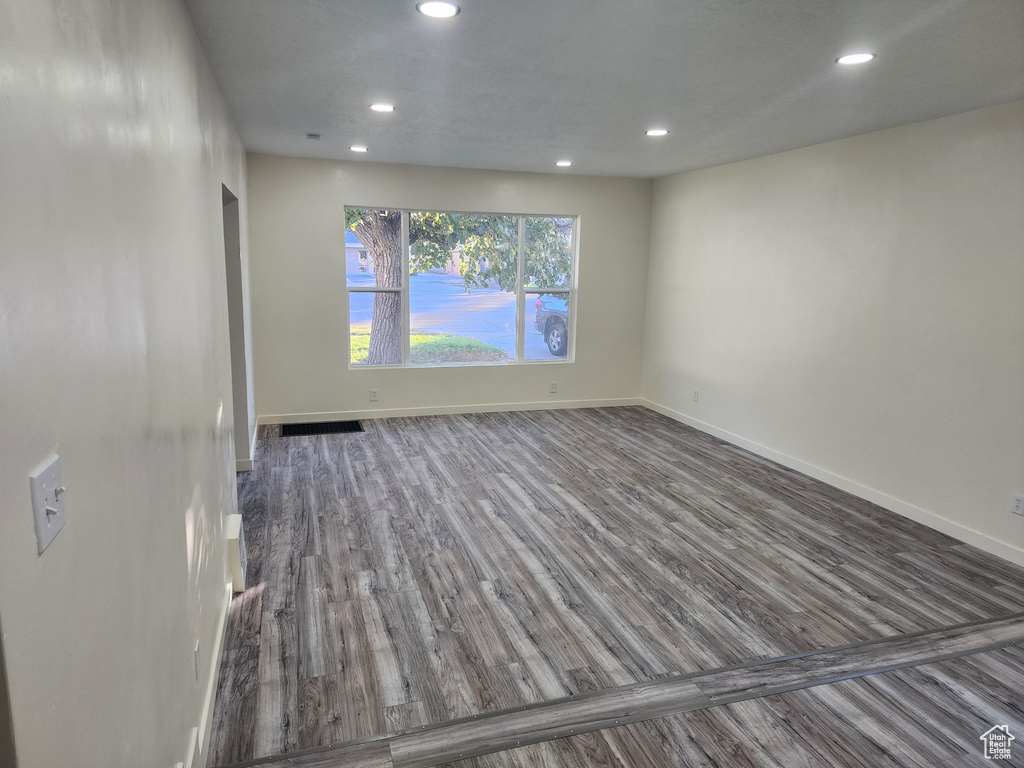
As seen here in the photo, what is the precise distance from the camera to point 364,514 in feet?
13.1

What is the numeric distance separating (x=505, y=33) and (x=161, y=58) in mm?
1288

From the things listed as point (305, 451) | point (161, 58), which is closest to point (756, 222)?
point (305, 451)

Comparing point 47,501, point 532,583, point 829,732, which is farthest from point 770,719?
point 47,501

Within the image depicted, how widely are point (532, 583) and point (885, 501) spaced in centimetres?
264

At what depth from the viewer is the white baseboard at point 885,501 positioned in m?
3.62

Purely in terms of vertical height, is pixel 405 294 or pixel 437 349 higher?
pixel 405 294

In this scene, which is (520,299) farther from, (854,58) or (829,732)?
(829,732)

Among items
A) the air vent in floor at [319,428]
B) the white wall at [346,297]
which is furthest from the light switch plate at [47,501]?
the white wall at [346,297]

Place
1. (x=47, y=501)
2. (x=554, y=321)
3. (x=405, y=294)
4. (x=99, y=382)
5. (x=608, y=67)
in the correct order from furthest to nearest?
(x=554, y=321) → (x=405, y=294) → (x=608, y=67) → (x=99, y=382) → (x=47, y=501)

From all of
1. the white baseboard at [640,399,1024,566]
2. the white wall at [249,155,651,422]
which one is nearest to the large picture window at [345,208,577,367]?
the white wall at [249,155,651,422]

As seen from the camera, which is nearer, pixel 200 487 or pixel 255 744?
pixel 255 744

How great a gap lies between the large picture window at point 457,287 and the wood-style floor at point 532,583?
1.64 meters

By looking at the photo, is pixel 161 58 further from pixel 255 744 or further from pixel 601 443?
pixel 601 443

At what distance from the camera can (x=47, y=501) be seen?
85cm
